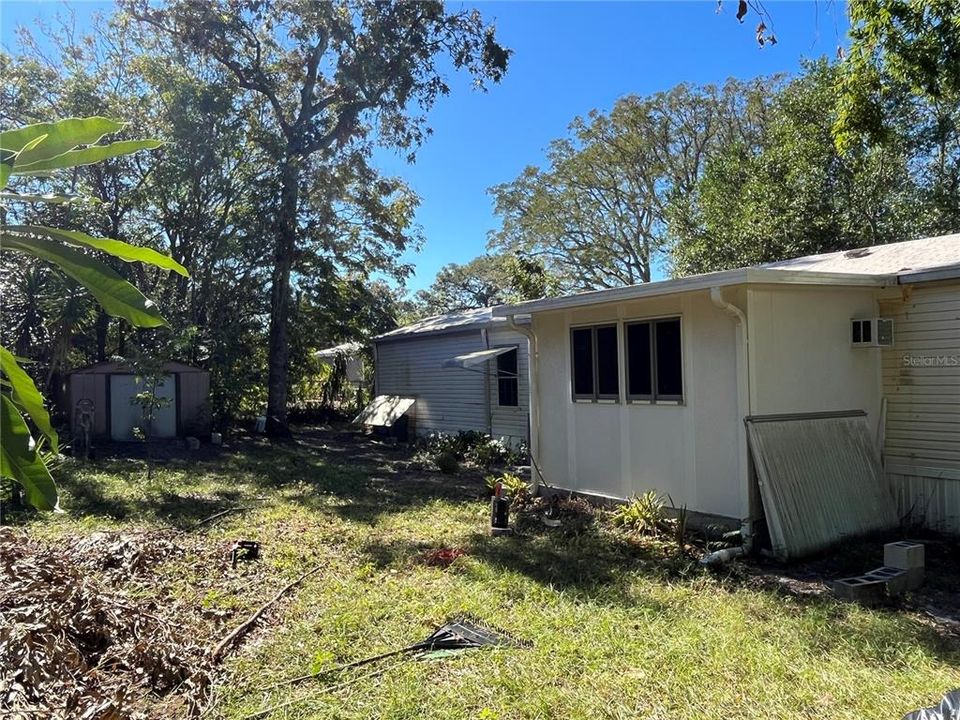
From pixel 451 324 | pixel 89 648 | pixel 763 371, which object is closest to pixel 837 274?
pixel 763 371

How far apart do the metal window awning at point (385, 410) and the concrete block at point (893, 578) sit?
12994 mm

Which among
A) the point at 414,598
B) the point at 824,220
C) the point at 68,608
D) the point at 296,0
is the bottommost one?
the point at 414,598

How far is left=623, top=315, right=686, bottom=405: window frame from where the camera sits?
7.14 meters

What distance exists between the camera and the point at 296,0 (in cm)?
1628

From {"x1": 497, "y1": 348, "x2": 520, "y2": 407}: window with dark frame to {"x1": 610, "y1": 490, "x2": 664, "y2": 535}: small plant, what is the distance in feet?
21.8

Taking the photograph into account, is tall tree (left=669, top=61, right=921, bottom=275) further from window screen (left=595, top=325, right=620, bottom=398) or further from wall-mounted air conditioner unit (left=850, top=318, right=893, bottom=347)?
window screen (left=595, top=325, right=620, bottom=398)

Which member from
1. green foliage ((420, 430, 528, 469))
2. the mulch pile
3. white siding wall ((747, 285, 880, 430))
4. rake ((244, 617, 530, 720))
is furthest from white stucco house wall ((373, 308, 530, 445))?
the mulch pile

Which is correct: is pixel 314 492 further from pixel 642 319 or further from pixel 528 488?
pixel 642 319

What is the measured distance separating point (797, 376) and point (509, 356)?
798cm

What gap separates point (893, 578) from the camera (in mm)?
5230

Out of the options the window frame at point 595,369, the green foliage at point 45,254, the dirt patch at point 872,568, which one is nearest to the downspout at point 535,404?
the window frame at point 595,369

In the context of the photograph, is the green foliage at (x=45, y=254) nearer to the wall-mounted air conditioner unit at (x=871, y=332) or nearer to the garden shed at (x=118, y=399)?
the wall-mounted air conditioner unit at (x=871, y=332)

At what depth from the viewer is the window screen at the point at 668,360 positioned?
7.18m

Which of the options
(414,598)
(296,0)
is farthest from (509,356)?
(296,0)
